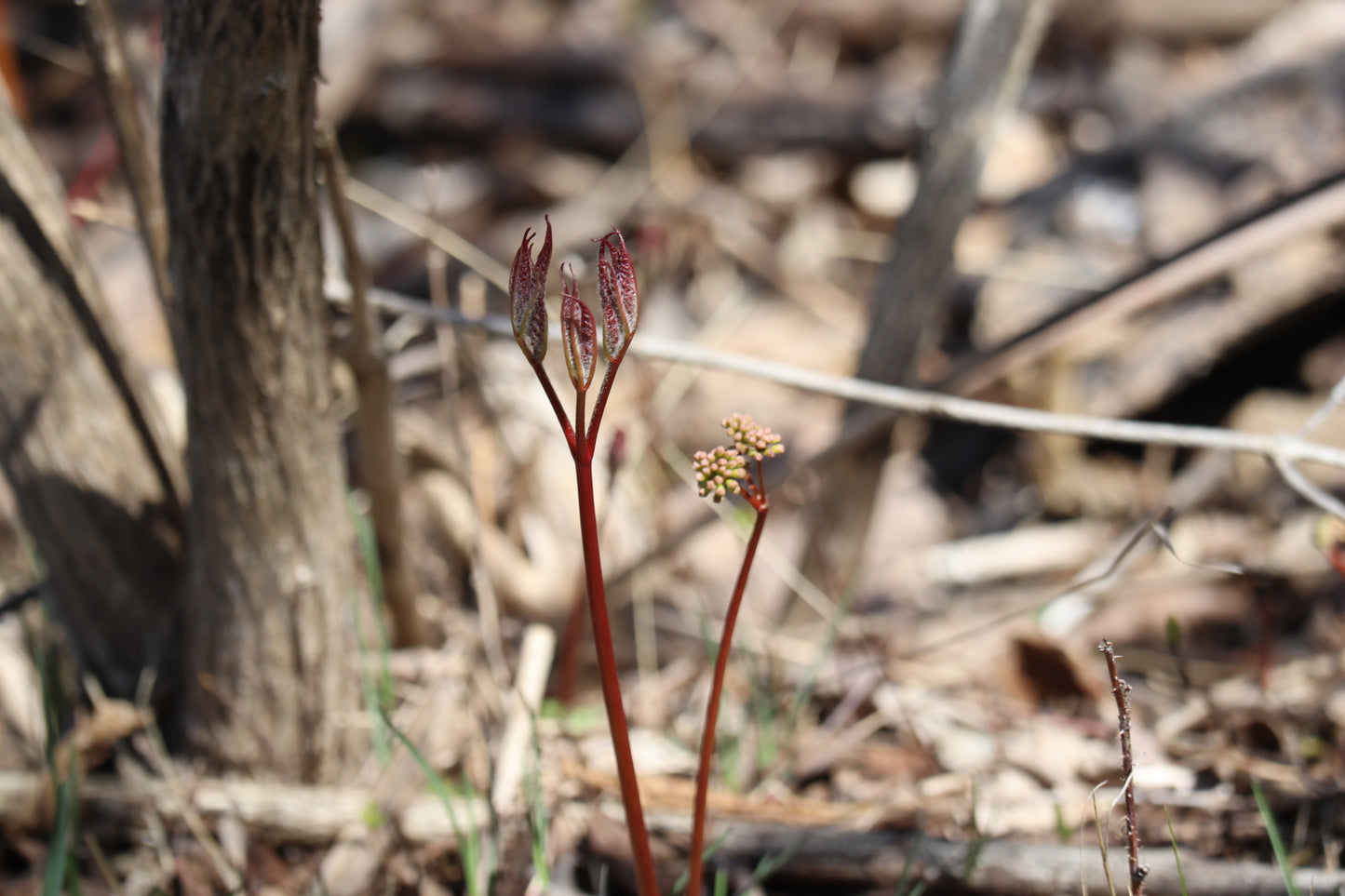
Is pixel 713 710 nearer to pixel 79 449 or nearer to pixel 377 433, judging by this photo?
pixel 377 433

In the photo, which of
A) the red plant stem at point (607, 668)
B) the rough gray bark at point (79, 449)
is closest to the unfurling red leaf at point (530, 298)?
the red plant stem at point (607, 668)

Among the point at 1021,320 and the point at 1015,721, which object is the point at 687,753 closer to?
the point at 1015,721

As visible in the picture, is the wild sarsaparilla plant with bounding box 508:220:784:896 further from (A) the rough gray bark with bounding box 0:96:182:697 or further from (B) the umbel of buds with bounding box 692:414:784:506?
(A) the rough gray bark with bounding box 0:96:182:697

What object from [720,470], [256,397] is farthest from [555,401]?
[256,397]

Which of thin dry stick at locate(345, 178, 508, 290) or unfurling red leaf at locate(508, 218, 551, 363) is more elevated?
thin dry stick at locate(345, 178, 508, 290)

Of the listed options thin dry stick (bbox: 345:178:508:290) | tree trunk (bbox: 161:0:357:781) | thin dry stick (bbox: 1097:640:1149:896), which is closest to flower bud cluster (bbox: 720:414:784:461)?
thin dry stick (bbox: 1097:640:1149:896)
